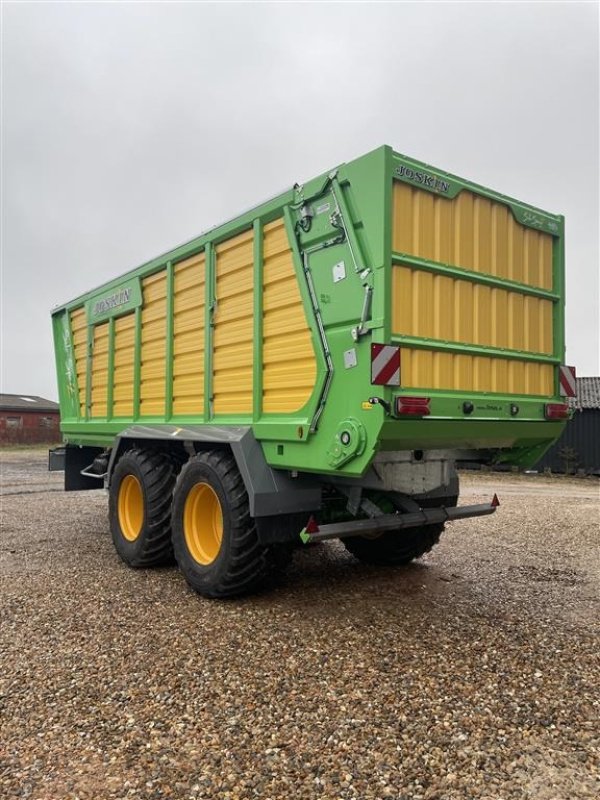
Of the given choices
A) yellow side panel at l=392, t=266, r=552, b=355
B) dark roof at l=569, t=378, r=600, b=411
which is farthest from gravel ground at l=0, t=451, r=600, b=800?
dark roof at l=569, t=378, r=600, b=411

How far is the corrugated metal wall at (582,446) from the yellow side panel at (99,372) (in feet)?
56.9

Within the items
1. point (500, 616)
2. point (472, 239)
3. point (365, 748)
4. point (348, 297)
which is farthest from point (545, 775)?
point (472, 239)

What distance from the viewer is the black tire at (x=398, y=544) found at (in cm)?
573

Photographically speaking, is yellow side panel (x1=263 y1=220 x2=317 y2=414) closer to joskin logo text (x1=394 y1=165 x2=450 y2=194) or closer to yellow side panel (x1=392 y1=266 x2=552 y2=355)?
yellow side panel (x1=392 y1=266 x2=552 y2=355)

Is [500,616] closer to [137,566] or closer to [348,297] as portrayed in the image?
[348,297]

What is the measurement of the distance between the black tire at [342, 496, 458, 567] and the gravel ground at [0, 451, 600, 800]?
159 millimetres

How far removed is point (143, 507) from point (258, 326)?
2.29 meters

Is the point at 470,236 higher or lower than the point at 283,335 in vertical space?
higher

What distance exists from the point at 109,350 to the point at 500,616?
16.7 feet

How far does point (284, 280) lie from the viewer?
15.2 ft

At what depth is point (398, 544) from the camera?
19.0 ft

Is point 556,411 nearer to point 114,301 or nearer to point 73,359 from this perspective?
point 114,301

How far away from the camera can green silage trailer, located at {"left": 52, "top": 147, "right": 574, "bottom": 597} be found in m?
3.99

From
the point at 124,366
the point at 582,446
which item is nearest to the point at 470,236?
the point at 124,366
